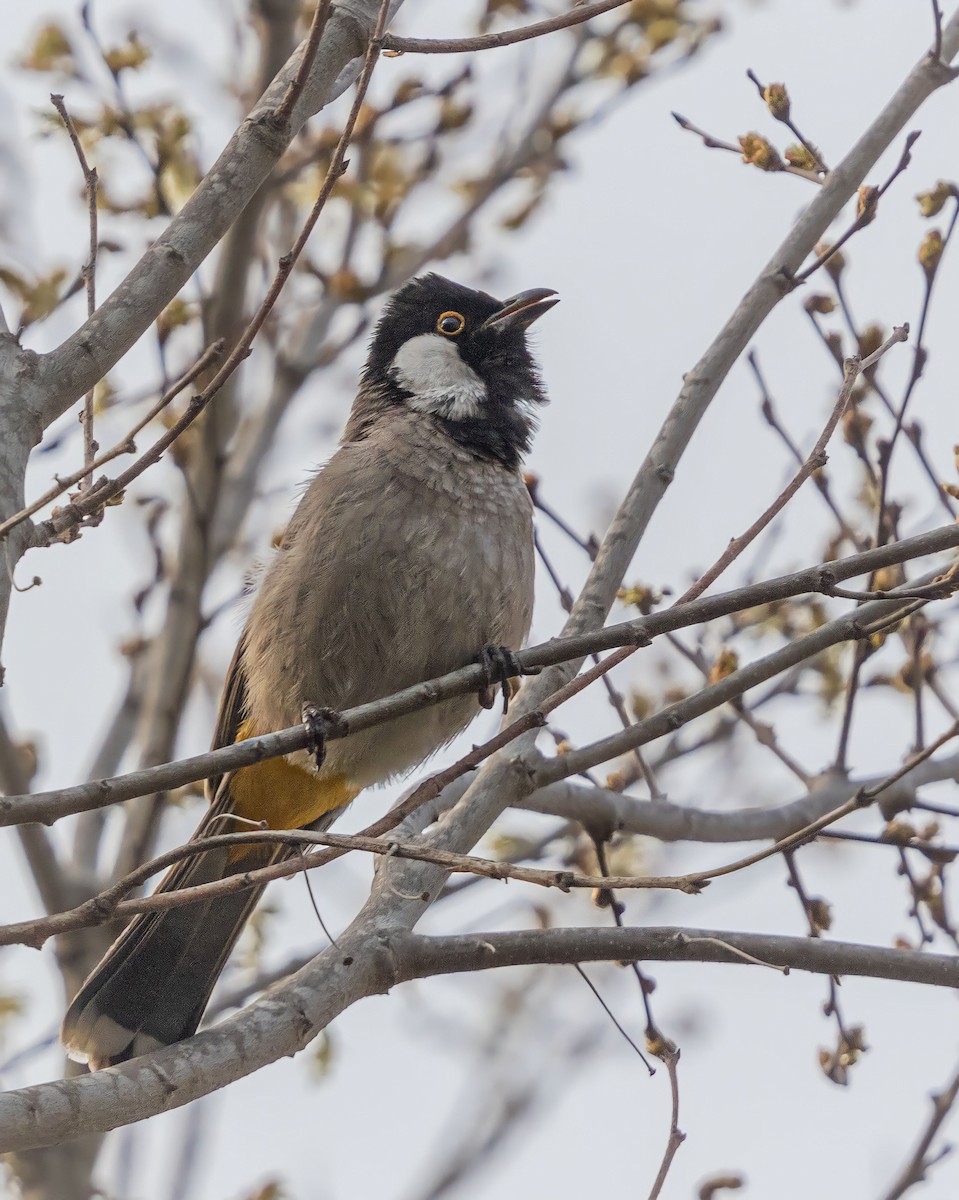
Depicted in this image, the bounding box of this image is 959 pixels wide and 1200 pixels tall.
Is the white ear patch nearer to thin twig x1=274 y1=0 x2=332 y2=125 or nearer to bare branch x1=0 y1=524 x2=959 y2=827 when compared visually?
thin twig x1=274 y1=0 x2=332 y2=125

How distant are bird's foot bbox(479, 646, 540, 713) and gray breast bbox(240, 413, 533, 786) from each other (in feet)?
0.41

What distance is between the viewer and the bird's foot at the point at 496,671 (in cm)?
386

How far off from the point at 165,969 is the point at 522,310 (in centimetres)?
259

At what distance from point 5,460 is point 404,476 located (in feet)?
5.35

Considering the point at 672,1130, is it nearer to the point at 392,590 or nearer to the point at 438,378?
the point at 392,590

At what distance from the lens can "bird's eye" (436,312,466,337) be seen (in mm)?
5398

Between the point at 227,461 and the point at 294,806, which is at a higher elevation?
the point at 227,461

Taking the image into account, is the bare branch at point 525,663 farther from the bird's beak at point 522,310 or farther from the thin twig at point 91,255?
the bird's beak at point 522,310

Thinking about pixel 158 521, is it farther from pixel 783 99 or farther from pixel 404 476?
pixel 783 99

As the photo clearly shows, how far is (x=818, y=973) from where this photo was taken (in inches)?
129

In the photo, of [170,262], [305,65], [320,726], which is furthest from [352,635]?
[305,65]

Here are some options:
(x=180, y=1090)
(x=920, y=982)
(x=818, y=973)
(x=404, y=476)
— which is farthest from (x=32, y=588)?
(x=920, y=982)

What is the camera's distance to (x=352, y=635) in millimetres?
4336

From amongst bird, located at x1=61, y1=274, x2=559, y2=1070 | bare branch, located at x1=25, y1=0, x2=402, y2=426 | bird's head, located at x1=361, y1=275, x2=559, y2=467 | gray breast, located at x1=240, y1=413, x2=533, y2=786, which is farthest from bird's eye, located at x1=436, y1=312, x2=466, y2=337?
bare branch, located at x1=25, y1=0, x2=402, y2=426
